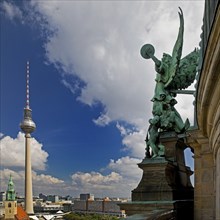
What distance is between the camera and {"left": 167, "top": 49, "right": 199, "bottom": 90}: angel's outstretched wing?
10.4 metres

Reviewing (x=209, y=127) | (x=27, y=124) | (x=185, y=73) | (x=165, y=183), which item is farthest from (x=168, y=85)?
(x=27, y=124)

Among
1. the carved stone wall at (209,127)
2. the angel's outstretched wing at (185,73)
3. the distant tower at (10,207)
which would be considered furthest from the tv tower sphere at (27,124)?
the carved stone wall at (209,127)

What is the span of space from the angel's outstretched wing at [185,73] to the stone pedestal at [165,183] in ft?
4.46

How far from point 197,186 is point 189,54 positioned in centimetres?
425

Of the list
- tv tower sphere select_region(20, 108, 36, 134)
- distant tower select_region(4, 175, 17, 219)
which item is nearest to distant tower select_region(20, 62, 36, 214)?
tv tower sphere select_region(20, 108, 36, 134)

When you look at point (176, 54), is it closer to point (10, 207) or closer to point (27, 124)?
point (10, 207)

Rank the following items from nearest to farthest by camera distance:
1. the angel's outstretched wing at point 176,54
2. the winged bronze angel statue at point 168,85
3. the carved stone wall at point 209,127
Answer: the carved stone wall at point 209,127 → the winged bronze angel statue at point 168,85 → the angel's outstretched wing at point 176,54

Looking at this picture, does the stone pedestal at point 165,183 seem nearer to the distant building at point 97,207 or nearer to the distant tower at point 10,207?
the distant tower at point 10,207

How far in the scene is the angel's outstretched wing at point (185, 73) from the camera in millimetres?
10383

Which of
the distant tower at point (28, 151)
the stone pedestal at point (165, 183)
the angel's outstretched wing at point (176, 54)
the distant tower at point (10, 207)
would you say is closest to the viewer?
the stone pedestal at point (165, 183)

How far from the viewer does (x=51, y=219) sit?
98188 millimetres

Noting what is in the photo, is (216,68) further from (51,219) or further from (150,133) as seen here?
(51,219)

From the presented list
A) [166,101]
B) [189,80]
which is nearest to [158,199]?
[166,101]

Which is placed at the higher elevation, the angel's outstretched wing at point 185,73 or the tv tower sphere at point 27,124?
the tv tower sphere at point 27,124
